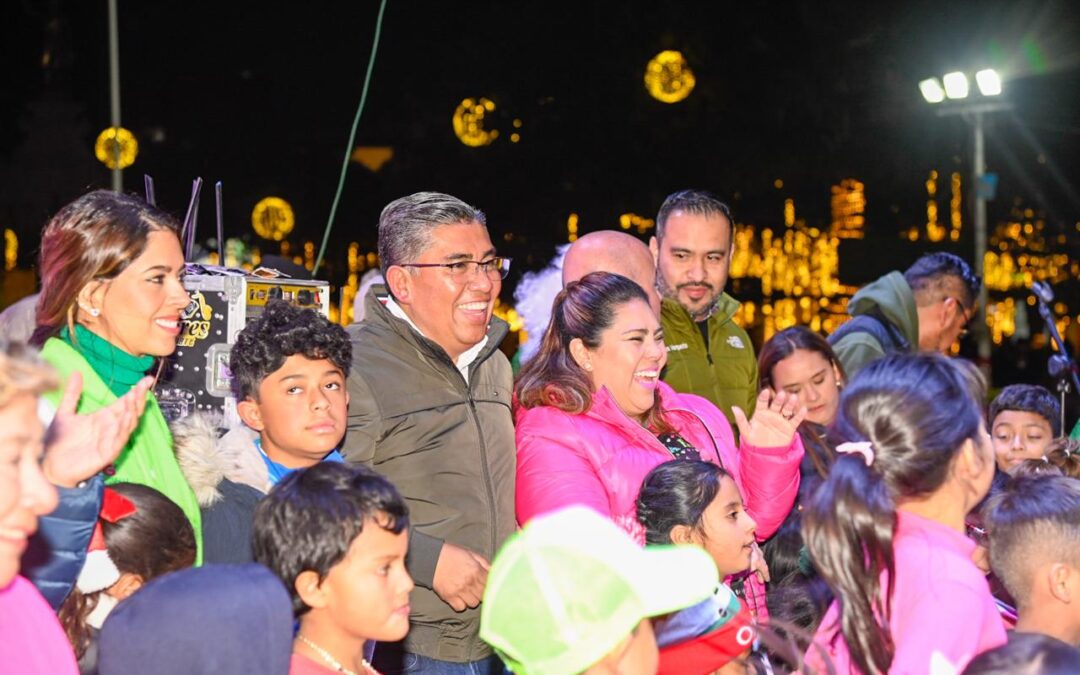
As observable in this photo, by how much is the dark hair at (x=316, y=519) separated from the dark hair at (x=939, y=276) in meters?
4.60

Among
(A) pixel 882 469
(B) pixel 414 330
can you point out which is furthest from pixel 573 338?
(A) pixel 882 469

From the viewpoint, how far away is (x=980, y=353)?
13.7m

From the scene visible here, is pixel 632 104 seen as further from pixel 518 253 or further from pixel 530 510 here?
pixel 530 510

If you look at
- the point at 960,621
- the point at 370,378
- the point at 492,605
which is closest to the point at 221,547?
the point at 370,378

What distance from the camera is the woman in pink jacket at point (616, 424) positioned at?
3.65 meters

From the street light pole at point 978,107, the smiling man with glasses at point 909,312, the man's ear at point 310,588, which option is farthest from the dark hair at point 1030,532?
the street light pole at point 978,107

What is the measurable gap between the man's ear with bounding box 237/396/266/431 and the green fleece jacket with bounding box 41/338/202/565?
0.33 m

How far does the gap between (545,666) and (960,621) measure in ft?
3.17

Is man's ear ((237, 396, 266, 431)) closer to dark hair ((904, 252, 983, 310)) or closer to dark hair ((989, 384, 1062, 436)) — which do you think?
dark hair ((989, 384, 1062, 436))

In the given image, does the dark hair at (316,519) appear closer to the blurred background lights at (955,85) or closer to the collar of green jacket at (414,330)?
the collar of green jacket at (414,330)

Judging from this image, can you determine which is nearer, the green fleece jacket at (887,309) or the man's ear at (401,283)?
the man's ear at (401,283)

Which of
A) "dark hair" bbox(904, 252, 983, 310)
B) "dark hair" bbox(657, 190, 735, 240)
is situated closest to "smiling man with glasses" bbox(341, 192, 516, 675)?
"dark hair" bbox(657, 190, 735, 240)

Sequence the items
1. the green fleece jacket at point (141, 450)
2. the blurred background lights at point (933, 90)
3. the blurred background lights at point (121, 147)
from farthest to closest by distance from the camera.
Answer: the blurred background lights at point (933, 90), the blurred background lights at point (121, 147), the green fleece jacket at point (141, 450)

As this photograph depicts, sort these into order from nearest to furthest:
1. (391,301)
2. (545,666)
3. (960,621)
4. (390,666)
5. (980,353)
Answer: (545,666) → (960,621) → (390,666) → (391,301) → (980,353)
